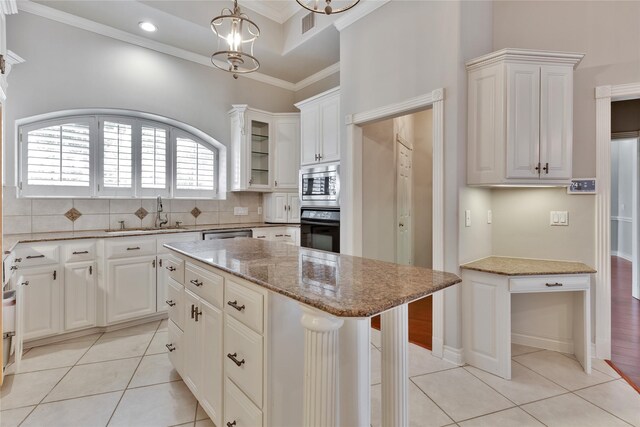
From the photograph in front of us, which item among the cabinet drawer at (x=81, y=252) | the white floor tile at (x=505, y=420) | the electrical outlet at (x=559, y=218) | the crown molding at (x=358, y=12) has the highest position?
the crown molding at (x=358, y=12)

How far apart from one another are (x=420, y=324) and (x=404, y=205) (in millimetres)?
1566

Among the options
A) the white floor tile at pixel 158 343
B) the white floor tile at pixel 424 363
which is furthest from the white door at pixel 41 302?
the white floor tile at pixel 424 363

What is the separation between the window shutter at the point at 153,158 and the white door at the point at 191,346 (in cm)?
237

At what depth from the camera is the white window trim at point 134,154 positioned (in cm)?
302

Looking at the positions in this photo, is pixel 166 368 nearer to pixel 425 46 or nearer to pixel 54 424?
pixel 54 424

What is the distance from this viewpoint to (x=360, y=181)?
324cm

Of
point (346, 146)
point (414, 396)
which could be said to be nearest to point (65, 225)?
point (346, 146)

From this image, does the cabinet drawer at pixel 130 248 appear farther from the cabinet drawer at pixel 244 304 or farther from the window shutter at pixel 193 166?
the cabinet drawer at pixel 244 304

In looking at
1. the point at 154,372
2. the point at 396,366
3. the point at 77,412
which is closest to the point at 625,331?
the point at 396,366

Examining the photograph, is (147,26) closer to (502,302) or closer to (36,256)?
(36,256)

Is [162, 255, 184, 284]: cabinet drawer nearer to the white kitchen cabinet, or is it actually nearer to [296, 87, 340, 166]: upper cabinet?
[296, 87, 340, 166]: upper cabinet

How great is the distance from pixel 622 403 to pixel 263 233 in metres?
3.59

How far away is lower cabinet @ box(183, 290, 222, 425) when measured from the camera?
5.14ft

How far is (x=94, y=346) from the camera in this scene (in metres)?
2.73
